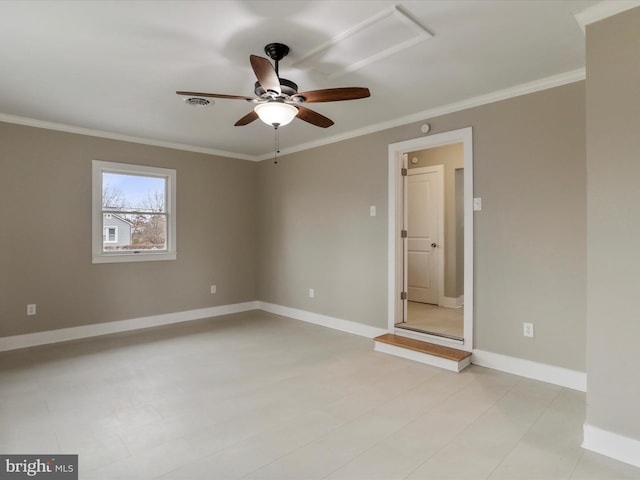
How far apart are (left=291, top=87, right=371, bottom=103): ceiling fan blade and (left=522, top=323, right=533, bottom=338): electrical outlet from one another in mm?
2454

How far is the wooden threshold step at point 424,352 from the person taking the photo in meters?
3.38

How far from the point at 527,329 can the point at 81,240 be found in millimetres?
5048

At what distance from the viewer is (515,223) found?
10.7 feet

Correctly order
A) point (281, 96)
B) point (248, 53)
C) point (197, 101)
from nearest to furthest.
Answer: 1. point (281, 96)
2. point (248, 53)
3. point (197, 101)

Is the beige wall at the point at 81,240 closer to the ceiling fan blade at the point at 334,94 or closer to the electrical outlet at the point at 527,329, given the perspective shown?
the ceiling fan blade at the point at 334,94

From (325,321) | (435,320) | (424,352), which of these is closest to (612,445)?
(424,352)

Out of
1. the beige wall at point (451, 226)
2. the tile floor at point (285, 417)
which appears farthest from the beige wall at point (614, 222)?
the beige wall at point (451, 226)

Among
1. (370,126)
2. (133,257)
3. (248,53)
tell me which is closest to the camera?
(248,53)

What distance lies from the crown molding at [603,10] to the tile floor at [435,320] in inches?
110

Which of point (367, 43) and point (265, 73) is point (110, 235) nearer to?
point (265, 73)

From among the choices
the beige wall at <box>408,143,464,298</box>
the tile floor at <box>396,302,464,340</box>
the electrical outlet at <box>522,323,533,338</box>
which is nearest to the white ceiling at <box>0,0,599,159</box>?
the beige wall at <box>408,143,464,298</box>

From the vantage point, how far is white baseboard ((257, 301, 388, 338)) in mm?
4486

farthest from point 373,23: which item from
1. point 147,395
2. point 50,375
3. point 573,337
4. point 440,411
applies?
point 50,375

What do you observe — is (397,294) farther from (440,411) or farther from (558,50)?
(558,50)
